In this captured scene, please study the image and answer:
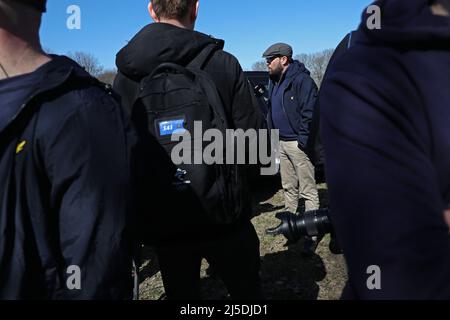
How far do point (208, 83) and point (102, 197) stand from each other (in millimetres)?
886

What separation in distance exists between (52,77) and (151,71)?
33.9 inches

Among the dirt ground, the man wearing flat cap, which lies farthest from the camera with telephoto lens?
the man wearing flat cap

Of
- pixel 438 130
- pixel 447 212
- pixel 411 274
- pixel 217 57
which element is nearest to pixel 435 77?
pixel 438 130

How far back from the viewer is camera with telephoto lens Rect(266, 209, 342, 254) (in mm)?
1421

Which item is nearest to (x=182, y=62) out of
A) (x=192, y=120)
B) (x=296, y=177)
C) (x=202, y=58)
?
(x=202, y=58)

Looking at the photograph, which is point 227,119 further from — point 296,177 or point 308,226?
point 296,177

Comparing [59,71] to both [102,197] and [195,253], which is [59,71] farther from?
[195,253]

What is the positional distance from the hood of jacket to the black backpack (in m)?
0.08

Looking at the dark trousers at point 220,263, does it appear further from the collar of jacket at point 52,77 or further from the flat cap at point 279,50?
the flat cap at point 279,50

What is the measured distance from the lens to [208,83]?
1762 millimetres

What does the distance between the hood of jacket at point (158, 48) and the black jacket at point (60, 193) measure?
0.80 metres

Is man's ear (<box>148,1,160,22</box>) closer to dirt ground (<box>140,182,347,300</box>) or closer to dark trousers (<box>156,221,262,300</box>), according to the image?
dark trousers (<box>156,221,262,300</box>)

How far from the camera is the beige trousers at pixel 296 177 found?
4.54 meters

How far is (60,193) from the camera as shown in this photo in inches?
41.1
